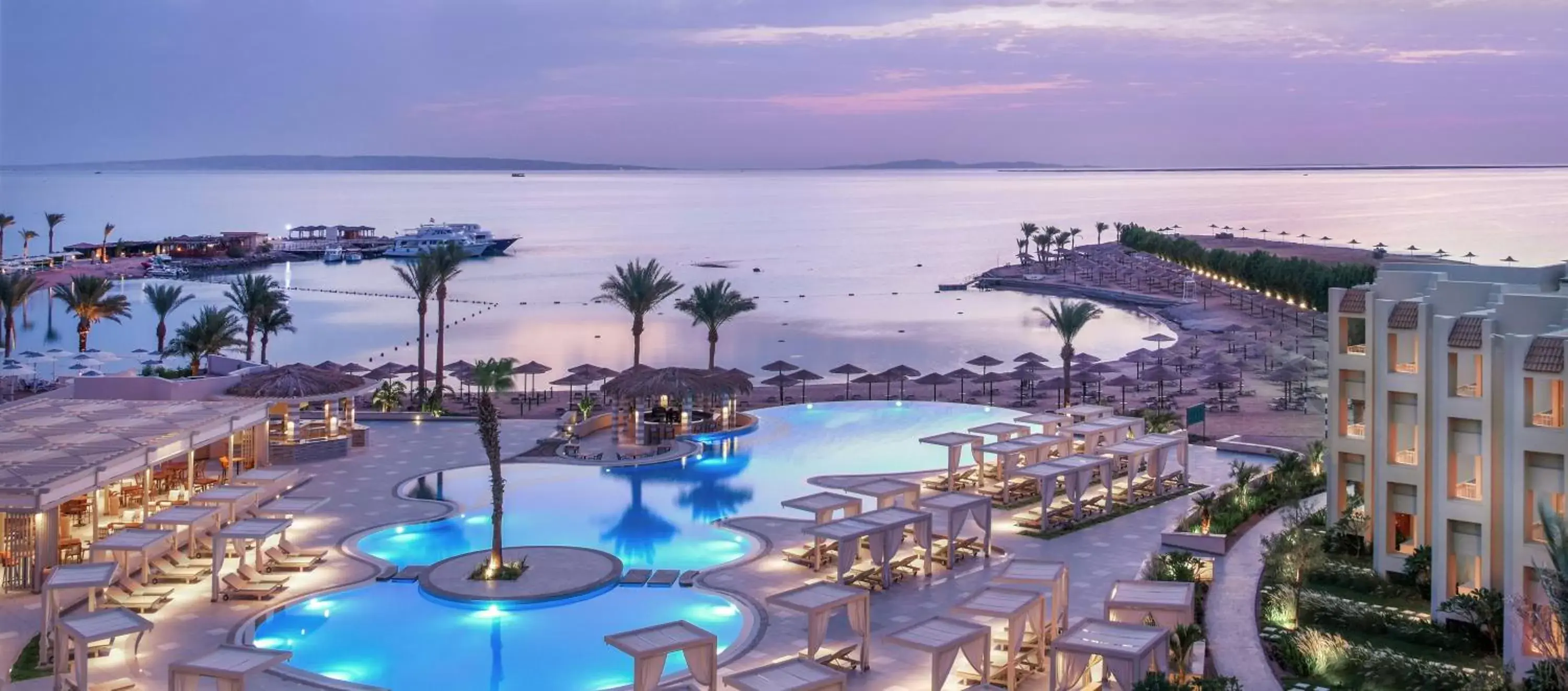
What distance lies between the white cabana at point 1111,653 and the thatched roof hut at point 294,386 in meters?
19.5

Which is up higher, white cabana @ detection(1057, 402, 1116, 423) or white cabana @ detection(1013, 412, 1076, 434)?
white cabana @ detection(1057, 402, 1116, 423)

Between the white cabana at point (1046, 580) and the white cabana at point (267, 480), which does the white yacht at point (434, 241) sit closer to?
the white cabana at point (267, 480)

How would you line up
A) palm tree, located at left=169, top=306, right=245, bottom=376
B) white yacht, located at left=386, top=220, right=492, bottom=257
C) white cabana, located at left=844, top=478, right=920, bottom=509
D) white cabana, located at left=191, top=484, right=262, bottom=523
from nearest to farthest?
white cabana, located at left=191, top=484, right=262, bottom=523 → white cabana, located at left=844, top=478, right=920, bottom=509 → palm tree, located at left=169, top=306, right=245, bottom=376 → white yacht, located at left=386, top=220, right=492, bottom=257

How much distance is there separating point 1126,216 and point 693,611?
179 metres

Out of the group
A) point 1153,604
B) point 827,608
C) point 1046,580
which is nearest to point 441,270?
point 827,608

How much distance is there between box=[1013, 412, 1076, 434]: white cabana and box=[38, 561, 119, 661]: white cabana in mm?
18061

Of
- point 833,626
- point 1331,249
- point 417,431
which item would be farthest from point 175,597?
point 1331,249

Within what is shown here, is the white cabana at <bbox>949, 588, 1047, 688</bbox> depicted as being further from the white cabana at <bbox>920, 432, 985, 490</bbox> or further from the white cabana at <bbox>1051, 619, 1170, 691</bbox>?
the white cabana at <bbox>920, 432, 985, 490</bbox>

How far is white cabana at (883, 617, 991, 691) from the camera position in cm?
1363

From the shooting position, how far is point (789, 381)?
39.7m

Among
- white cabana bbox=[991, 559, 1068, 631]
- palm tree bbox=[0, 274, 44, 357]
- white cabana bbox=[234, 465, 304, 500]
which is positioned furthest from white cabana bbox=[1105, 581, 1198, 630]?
palm tree bbox=[0, 274, 44, 357]

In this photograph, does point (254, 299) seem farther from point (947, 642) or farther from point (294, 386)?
point (947, 642)

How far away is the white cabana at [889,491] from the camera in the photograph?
21.6 m

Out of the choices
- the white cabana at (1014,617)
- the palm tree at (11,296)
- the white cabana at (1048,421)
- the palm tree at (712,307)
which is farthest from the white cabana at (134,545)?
the palm tree at (11,296)
